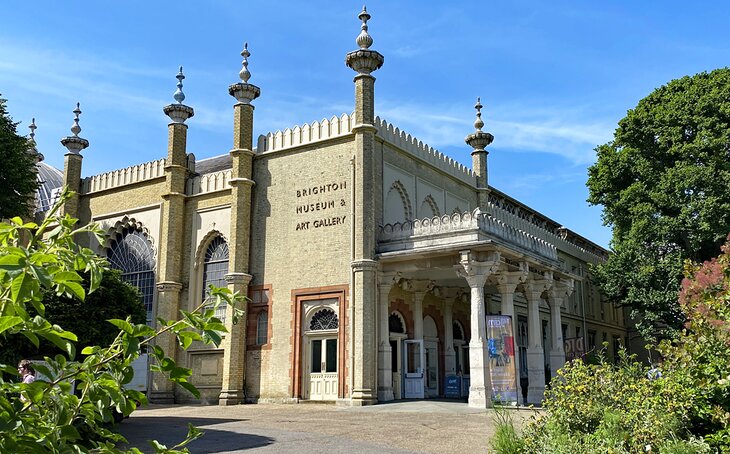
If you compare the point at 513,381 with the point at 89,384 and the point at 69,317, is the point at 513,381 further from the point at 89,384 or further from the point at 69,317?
the point at 89,384

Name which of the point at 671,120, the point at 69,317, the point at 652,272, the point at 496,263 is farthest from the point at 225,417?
the point at 671,120

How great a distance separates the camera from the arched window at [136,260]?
89.1 feet

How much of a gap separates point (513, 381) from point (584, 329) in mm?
21239

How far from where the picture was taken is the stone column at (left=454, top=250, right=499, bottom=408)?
18.9 m

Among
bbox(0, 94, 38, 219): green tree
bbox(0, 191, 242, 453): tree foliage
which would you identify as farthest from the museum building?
bbox(0, 191, 242, 453): tree foliage

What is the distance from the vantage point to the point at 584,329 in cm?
3866

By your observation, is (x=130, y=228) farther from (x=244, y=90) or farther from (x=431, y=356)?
(x=431, y=356)

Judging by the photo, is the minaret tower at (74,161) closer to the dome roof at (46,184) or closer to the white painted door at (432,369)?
the dome roof at (46,184)

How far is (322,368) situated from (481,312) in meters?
5.89

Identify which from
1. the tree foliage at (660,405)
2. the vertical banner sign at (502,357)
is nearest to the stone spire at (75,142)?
the vertical banner sign at (502,357)

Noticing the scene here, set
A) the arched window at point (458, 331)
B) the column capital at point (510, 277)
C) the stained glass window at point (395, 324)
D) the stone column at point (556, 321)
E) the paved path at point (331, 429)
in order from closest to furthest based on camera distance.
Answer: the paved path at point (331, 429) < the column capital at point (510, 277) < the stained glass window at point (395, 324) < the stone column at point (556, 321) < the arched window at point (458, 331)

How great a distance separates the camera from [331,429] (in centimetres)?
1410

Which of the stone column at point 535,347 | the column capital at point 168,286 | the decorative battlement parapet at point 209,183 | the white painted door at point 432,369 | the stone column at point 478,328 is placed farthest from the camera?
the decorative battlement parapet at point 209,183

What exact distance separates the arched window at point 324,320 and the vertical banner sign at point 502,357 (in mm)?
5301
